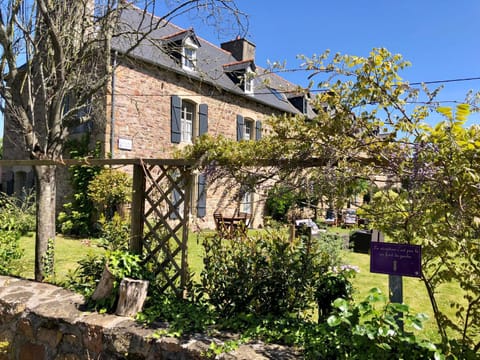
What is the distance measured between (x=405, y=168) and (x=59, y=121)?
13.7 ft

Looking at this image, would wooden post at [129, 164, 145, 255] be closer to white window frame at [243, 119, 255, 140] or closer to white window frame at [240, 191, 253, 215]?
white window frame at [240, 191, 253, 215]

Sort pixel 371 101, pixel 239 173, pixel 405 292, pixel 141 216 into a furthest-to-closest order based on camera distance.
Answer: pixel 405 292 < pixel 141 216 < pixel 239 173 < pixel 371 101

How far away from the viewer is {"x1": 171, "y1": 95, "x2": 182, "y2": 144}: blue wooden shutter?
1150 cm

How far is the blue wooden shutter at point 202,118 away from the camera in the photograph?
1241 cm

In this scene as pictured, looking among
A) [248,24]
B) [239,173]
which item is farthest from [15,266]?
[248,24]

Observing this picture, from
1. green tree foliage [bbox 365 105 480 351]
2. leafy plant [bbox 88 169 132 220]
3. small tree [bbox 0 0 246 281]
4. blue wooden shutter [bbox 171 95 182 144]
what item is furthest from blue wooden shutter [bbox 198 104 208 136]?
green tree foliage [bbox 365 105 480 351]

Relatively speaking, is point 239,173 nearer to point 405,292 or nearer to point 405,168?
point 405,168

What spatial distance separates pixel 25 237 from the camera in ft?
29.7

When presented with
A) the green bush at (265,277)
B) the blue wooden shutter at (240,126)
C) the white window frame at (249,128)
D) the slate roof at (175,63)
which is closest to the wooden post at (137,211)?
the green bush at (265,277)

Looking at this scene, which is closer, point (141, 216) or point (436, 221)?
point (436, 221)

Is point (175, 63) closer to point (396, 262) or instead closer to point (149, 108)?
point (149, 108)

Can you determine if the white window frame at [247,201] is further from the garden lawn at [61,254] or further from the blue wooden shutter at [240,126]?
the blue wooden shutter at [240,126]

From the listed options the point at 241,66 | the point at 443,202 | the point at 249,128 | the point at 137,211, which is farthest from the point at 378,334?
the point at 241,66

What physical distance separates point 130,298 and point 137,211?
3.36 feet
